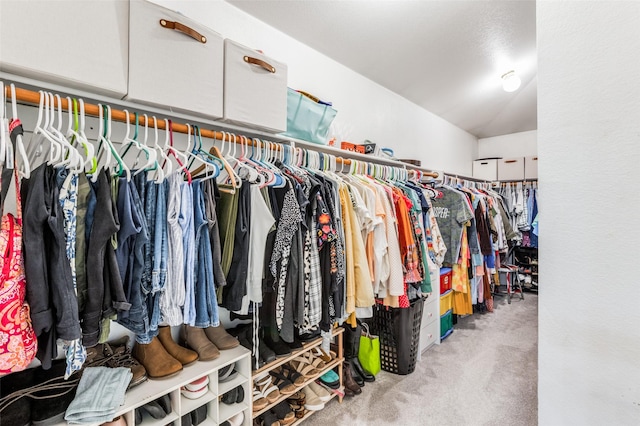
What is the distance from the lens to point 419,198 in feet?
6.88

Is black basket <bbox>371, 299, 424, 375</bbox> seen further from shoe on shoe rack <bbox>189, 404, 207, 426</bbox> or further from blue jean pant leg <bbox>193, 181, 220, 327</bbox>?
blue jean pant leg <bbox>193, 181, 220, 327</bbox>

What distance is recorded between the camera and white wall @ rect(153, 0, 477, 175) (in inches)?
68.9

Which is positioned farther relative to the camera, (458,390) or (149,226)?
(458,390)

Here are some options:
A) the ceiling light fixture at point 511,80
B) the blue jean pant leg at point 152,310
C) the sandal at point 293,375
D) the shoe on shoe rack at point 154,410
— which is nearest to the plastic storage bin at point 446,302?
the sandal at point 293,375

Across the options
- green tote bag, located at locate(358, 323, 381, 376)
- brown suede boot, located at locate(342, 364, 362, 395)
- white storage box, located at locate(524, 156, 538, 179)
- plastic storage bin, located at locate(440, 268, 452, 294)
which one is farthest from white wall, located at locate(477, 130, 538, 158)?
brown suede boot, located at locate(342, 364, 362, 395)

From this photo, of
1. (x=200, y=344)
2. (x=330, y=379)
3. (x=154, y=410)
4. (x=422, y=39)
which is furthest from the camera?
(x=422, y=39)

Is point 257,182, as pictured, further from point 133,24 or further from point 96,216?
point 133,24

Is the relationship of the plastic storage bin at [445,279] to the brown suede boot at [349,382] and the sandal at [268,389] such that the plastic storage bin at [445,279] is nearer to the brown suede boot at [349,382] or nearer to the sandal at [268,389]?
the brown suede boot at [349,382]

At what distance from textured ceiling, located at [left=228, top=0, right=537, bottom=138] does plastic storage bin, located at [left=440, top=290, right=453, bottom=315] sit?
2.13 metres

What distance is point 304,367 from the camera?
1.74m

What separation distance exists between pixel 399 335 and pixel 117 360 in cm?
180

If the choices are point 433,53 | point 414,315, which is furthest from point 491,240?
point 433,53

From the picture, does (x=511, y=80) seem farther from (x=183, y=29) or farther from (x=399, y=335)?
(x=183, y=29)

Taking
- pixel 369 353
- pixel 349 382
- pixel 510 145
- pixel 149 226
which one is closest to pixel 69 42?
pixel 149 226
